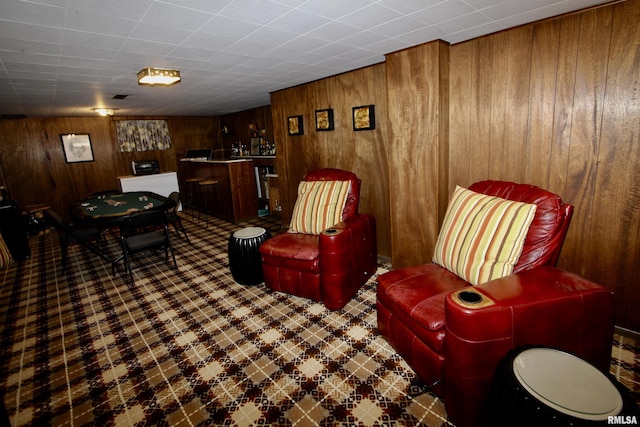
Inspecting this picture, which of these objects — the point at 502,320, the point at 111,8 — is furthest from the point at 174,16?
the point at 502,320

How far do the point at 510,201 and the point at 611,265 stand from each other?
1.10 meters

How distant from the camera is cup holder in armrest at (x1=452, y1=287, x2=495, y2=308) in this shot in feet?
4.70

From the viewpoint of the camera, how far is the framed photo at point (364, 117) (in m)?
3.58

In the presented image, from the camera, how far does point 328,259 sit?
8.59 feet

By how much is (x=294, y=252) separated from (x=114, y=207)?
296cm

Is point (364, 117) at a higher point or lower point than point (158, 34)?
lower

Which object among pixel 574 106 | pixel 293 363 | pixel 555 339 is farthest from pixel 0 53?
pixel 574 106

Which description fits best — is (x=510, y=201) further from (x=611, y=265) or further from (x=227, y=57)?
(x=227, y=57)

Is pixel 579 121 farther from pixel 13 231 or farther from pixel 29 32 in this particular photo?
pixel 13 231

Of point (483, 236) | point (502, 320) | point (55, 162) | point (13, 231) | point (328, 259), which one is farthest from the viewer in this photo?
point (55, 162)

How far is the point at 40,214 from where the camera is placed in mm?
6070

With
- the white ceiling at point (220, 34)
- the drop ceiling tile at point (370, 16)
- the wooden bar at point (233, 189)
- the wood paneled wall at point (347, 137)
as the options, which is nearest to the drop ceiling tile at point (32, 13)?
the white ceiling at point (220, 34)

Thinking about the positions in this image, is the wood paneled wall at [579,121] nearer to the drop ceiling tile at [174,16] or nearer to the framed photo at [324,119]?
the framed photo at [324,119]

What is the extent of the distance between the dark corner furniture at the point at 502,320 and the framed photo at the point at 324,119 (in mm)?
2667
